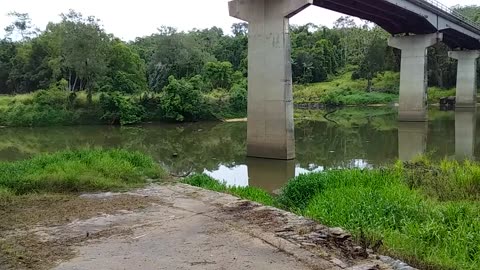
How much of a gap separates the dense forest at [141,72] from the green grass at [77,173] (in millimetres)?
26957

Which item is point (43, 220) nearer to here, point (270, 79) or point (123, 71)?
point (270, 79)

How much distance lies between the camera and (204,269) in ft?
14.5

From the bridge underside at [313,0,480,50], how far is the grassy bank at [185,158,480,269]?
16514 millimetres

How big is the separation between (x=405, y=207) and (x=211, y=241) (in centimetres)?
300

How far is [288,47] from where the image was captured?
60.6 feet

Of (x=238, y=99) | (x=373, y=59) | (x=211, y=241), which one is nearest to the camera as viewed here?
(x=211, y=241)

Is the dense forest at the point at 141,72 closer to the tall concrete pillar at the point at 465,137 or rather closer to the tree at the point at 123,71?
the tree at the point at 123,71

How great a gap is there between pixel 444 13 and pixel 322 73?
3004 centimetres

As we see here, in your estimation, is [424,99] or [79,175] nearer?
[79,175]

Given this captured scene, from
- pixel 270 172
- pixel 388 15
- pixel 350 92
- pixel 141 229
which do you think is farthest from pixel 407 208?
pixel 350 92

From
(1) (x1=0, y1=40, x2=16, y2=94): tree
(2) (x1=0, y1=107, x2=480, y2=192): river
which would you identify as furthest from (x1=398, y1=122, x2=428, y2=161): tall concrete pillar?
(1) (x1=0, y1=40, x2=16, y2=94): tree

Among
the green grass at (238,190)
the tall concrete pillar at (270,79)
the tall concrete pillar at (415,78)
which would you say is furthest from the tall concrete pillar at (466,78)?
the green grass at (238,190)

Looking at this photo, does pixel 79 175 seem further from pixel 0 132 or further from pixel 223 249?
pixel 0 132

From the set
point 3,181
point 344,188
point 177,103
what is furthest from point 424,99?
point 3,181
